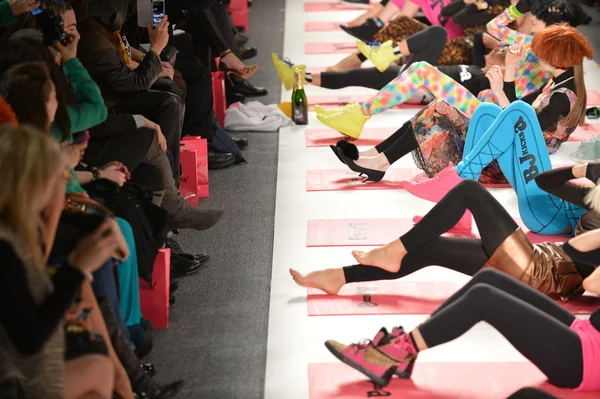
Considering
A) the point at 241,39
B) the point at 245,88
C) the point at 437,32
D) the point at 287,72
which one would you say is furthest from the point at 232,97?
the point at 241,39

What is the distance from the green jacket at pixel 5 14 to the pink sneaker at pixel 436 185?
1922 mm

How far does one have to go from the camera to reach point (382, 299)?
11.3 feet

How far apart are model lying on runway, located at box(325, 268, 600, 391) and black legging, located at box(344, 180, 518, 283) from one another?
0.41 meters

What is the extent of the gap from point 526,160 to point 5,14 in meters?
2.17

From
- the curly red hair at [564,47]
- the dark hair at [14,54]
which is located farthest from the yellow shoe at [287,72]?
A: the dark hair at [14,54]

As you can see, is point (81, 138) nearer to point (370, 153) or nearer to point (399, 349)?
Result: point (399, 349)

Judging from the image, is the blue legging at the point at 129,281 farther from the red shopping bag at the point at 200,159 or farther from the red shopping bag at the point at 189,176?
the red shopping bag at the point at 200,159

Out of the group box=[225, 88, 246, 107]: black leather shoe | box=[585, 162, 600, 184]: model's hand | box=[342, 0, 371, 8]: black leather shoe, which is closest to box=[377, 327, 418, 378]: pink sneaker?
box=[585, 162, 600, 184]: model's hand

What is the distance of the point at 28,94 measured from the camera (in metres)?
2.63

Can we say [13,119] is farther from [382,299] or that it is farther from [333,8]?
[333,8]

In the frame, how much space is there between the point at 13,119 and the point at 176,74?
246 cm

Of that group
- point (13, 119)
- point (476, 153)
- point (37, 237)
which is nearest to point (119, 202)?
point (13, 119)

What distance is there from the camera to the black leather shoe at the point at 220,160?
5.03 m

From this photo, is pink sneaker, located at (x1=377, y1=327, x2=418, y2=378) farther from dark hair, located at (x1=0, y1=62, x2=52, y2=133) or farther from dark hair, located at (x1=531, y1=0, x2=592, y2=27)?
dark hair, located at (x1=531, y1=0, x2=592, y2=27)
